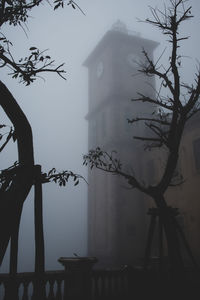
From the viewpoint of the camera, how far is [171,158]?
18.0 ft

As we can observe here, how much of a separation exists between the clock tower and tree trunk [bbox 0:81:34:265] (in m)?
15.6

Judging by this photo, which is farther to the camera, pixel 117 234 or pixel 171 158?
pixel 117 234

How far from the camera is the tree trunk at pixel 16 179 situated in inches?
67.1

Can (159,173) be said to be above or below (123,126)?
below

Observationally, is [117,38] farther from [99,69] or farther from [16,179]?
[16,179]

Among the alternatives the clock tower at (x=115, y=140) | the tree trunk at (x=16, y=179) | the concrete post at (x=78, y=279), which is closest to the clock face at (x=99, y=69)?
the clock tower at (x=115, y=140)

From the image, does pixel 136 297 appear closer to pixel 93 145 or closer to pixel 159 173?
pixel 159 173

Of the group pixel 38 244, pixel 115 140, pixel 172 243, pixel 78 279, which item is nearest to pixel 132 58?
pixel 115 140

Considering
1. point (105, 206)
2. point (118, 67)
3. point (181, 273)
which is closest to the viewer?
point (181, 273)

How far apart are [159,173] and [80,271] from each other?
14086 millimetres

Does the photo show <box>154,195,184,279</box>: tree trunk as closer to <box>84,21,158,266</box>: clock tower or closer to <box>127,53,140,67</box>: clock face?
<box>84,21,158,266</box>: clock tower

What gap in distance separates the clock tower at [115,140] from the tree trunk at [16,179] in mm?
15600

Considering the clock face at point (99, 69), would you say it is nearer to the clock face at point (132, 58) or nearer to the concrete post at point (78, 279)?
the clock face at point (132, 58)

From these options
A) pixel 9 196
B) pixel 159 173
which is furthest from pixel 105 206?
pixel 9 196
